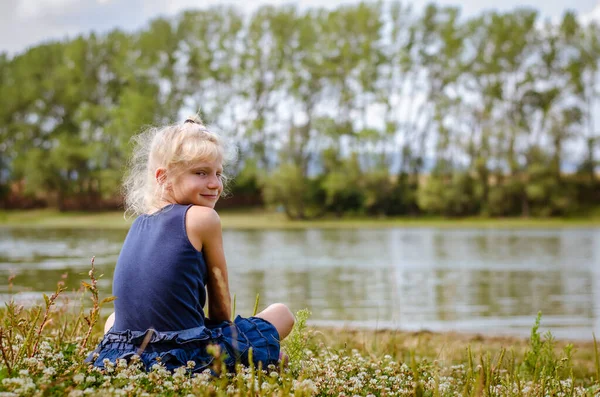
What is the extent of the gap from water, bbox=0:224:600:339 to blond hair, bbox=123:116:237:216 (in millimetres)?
1136

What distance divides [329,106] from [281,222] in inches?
448

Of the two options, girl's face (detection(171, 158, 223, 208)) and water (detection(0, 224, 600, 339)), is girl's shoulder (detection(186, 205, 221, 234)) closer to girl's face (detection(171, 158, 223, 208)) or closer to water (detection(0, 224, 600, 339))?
girl's face (detection(171, 158, 223, 208))

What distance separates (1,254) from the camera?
17.6 metres

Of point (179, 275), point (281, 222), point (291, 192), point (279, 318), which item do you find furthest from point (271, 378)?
point (291, 192)

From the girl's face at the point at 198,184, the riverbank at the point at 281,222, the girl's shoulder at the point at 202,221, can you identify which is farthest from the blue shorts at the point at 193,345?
the riverbank at the point at 281,222

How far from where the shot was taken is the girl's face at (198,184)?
3350 millimetres

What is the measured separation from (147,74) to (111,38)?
385cm

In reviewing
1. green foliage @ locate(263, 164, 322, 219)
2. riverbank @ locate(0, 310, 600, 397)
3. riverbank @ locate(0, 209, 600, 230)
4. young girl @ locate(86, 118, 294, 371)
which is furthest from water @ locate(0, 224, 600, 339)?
green foliage @ locate(263, 164, 322, 219)

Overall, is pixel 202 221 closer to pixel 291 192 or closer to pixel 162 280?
pixel 162 280

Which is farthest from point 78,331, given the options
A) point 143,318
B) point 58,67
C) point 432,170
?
point 58,67

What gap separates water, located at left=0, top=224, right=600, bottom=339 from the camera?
27.9 feet

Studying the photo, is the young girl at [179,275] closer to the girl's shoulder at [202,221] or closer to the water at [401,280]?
the girl's shoulder at [202,221]

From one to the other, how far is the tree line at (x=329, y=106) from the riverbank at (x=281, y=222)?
3.40ft

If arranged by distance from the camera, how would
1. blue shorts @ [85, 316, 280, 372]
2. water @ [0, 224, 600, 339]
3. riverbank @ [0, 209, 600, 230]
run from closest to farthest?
1. blue shorts @ [85, 316, 280, 372]
2. water @ [0, 224, 600, 339]
3. riverbank @ [0, 209, 600, 230]
